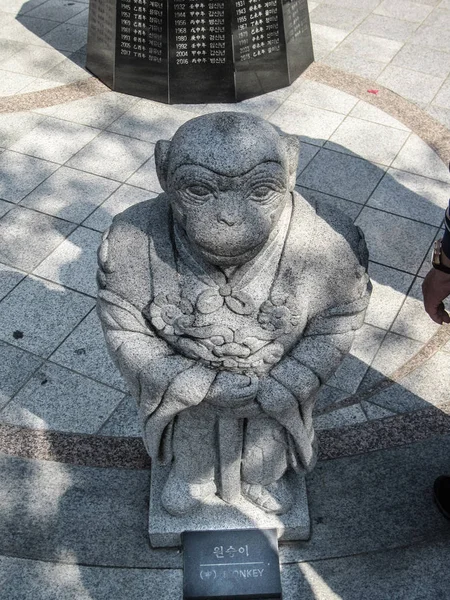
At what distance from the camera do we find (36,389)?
490cm

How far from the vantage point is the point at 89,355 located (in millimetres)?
5141

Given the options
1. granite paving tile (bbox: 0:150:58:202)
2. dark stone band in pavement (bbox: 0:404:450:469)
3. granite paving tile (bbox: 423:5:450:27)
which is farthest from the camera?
granite paving tile (bbox: 423:5:450:27)

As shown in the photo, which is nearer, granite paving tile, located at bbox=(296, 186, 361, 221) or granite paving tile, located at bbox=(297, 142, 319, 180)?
granite paving tile, located at bbox=(296, 186, 361, 221)

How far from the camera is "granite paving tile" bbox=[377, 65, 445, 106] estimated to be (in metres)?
8.27

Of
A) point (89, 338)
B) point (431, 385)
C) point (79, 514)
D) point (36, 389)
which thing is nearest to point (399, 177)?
point (431, 385)

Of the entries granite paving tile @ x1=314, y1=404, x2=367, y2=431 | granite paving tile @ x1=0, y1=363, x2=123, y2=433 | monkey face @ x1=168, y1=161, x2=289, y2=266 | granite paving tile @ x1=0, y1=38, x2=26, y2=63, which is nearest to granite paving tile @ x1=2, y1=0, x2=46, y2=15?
granite paving tile @ x1=0, y1=38, x2=26, y2=63

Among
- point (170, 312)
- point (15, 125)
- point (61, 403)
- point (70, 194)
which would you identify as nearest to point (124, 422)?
point (61, 403)

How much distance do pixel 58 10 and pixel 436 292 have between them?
8.88 m

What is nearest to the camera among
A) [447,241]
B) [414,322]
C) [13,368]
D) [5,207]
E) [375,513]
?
[447,241]

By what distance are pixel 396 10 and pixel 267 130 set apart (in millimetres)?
8928

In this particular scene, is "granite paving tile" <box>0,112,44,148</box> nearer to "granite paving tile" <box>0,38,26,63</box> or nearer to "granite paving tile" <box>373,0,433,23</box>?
"granite paving tile" <box>0,38,26,63</box>

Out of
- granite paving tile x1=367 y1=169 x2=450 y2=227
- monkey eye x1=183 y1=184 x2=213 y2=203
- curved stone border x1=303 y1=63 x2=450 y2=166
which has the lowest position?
granite paving tile x1=367 y1=169 x2=450 y2=227

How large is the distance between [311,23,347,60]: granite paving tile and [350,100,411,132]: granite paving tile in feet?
4.76

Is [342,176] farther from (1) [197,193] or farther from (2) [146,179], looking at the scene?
(1) [197,193]
